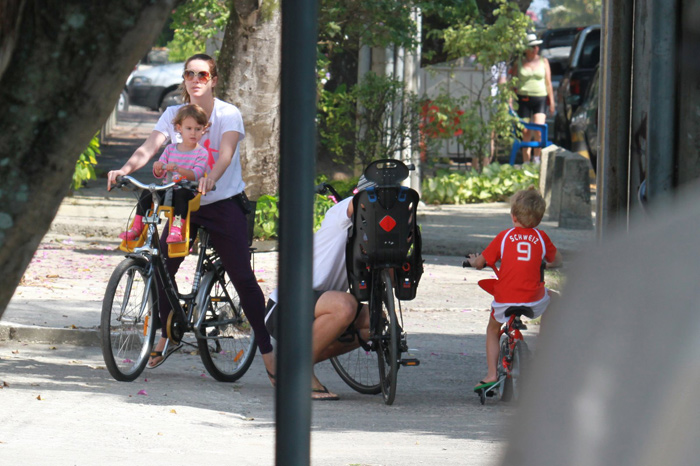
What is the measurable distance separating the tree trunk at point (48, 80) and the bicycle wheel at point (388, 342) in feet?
10.6

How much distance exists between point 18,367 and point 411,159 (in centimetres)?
893

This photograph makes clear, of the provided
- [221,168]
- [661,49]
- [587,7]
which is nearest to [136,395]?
[221,168]

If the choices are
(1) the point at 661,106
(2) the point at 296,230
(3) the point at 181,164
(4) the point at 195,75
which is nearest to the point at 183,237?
(3) the point at 181,164

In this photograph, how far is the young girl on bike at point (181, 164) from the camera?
595 centimetres

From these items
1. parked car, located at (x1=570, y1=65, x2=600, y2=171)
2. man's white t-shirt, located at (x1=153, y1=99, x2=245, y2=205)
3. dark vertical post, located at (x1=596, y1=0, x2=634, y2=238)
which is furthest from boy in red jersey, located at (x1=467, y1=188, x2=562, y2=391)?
parked car, located at (x1=570, y1=65, x2=600, y2=171)

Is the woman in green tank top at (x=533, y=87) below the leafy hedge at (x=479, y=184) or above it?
above

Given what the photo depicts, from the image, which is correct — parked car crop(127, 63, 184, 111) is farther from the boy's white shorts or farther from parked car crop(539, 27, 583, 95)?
the boy's white shorts

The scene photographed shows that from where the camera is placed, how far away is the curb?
7.16 m

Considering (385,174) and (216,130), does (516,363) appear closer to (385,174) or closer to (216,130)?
(385,174)

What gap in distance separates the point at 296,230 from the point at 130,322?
15.3 feet

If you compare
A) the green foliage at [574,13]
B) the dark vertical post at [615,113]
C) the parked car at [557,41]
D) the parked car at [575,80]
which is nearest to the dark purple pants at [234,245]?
the dark vertical post at [615,113]

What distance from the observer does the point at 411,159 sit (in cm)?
1475

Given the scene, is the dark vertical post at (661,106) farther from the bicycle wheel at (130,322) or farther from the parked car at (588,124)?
the parked car at (588,124)

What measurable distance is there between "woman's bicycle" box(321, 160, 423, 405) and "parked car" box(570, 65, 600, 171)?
10038mm
